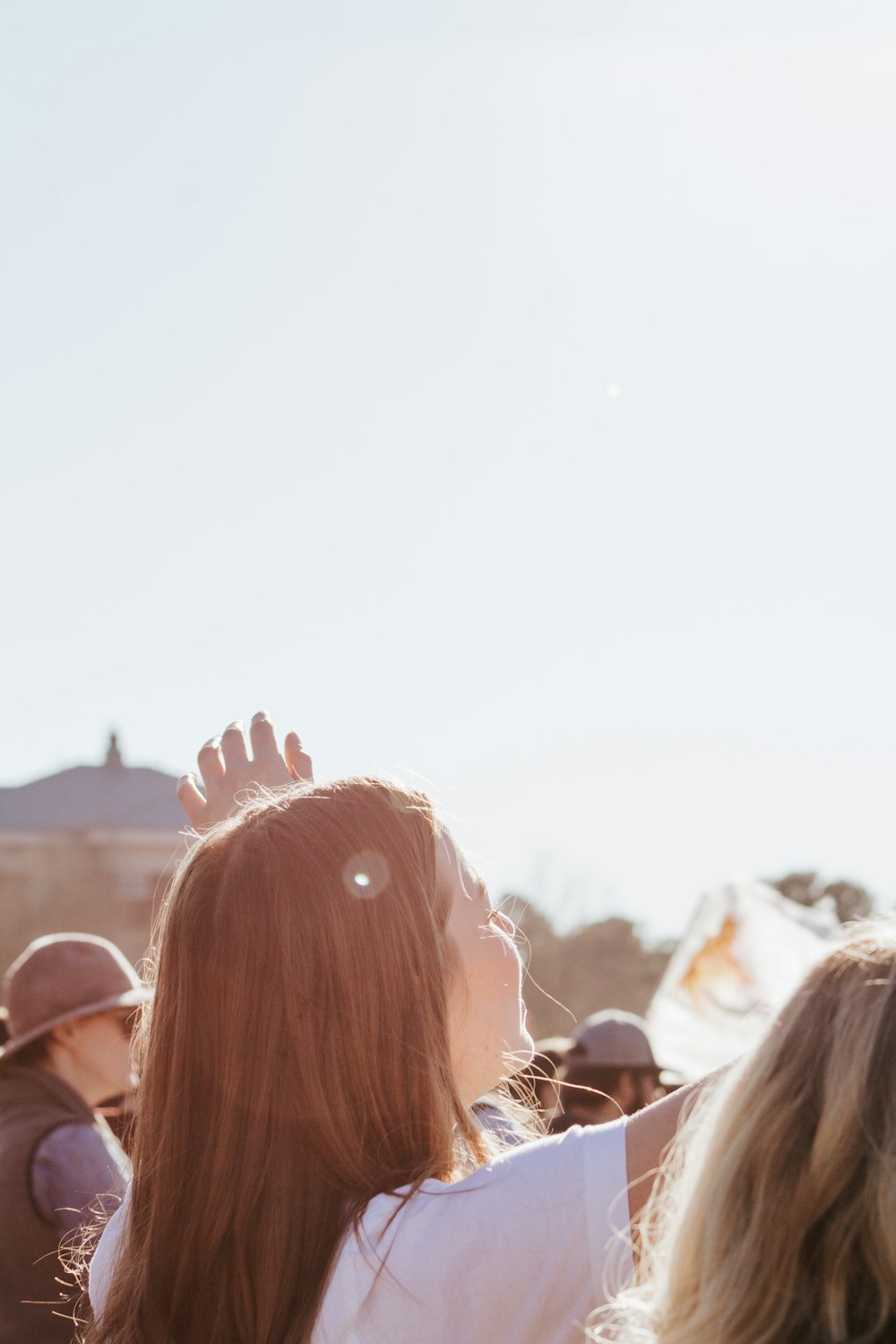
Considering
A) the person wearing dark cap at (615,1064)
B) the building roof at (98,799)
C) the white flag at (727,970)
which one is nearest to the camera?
the person wearing dark cap at (615,1064)

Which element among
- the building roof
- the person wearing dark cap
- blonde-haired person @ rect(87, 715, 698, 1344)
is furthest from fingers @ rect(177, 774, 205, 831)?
the building roof

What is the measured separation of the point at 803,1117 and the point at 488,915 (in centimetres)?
59

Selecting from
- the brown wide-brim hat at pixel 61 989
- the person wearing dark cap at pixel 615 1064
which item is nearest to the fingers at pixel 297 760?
the brown wide-brim hat at pixel 61 989

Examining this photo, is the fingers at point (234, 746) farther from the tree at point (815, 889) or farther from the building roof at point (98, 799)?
the building roof at point (98, 799)

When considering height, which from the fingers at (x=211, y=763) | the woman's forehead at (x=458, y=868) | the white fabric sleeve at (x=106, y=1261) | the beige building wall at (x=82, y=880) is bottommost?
the white fabric sleeve at (x=106, y=1261)

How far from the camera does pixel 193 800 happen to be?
202cm

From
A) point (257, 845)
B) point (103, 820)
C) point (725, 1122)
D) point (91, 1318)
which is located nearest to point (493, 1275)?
point (725, 1122)

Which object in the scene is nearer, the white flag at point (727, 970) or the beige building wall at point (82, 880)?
the white flag at point (727, 970)

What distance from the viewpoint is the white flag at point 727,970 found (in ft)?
21.9

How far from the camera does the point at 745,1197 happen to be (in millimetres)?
1179

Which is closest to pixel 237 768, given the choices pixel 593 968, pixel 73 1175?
pixel 73 1175

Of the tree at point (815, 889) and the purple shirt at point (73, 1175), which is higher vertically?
the purple shirt at point (73, 1175)

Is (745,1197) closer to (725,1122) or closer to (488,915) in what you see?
(725,1122)

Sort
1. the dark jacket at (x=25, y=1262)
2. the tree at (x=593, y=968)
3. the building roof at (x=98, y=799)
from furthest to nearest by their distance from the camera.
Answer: the building roof at (x=98, y=799)
the tree at (x=593, y=968)
the dark jacket at (x=25, y=1262)
